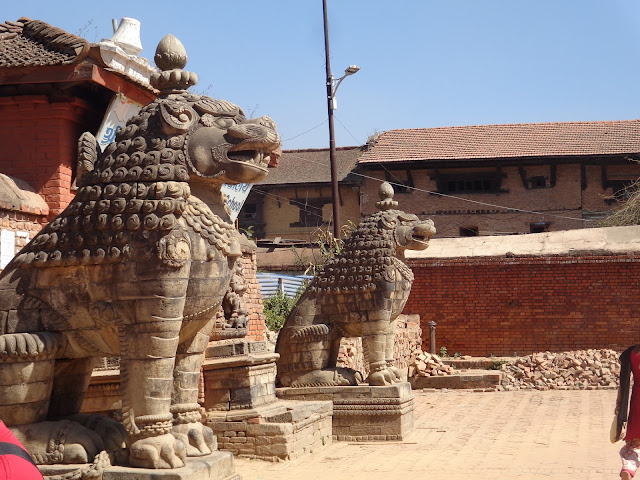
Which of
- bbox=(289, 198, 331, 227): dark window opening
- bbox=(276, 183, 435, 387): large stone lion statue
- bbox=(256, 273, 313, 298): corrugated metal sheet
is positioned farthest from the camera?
bbox=(289, 198, 331, 227): dark window opening

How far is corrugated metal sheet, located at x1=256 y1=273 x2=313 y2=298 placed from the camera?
19.1 metres

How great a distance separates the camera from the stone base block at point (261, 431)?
8.67 m

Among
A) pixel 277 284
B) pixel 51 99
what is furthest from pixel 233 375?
pixel 277 284

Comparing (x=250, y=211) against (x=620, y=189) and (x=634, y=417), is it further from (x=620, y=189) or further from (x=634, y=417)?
(x=634, y=417)

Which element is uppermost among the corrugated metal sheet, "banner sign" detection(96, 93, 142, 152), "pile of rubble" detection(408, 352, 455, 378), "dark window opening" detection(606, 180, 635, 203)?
"dark window opening" detection(606, 180, 635, 203)

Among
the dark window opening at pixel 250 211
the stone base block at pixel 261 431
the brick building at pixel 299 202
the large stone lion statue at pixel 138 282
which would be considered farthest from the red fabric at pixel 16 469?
the dark window opening at pixel 250 211

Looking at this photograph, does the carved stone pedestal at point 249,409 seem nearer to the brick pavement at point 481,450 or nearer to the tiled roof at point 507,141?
the brick pavement at point 481,450

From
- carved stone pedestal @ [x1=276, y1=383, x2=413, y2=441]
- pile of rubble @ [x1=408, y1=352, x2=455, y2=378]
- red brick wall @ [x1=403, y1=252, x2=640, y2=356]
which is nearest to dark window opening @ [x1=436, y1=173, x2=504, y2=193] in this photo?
red brick wall @ [x1=403, y1=252, x2=640, y2=356]

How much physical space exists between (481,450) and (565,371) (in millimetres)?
7910

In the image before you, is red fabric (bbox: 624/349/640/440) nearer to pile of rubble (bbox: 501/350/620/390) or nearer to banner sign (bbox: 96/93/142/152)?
banner sign (bbox: 96/93/142/152)

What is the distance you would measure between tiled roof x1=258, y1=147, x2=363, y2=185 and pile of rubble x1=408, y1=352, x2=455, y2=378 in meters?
15.1

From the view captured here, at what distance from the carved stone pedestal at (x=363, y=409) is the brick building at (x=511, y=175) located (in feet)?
67.9

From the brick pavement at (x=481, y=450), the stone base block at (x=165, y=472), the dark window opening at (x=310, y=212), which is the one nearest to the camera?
the stone base block at (x=165, y=472)

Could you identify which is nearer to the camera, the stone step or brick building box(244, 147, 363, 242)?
the stone step
